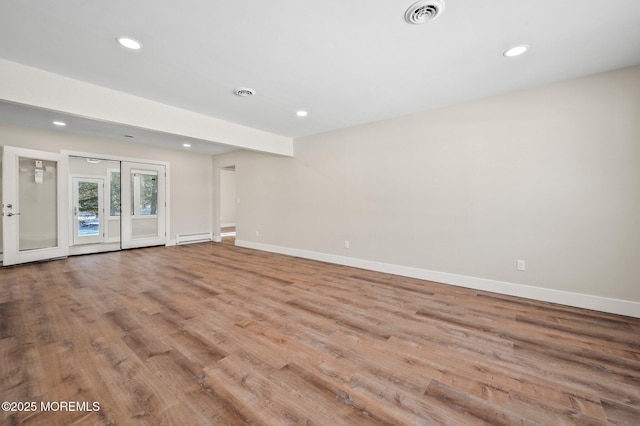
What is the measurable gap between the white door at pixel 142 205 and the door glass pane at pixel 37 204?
1.20 metres

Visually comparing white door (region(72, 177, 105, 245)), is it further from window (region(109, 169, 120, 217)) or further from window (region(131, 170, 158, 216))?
window (region(131, 170, 158, 216))

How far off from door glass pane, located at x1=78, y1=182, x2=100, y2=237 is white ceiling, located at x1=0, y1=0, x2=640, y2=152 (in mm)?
5996

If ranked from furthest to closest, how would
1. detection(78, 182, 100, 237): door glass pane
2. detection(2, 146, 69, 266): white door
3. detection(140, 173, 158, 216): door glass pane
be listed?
detection(78, 182, 100, 237): door glass pane
detection(140, 173, 158, 216): door glass pane
detection(2, 146, 69, 266): white door

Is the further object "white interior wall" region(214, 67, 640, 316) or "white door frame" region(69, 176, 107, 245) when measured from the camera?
"white door frame" region(69, 176, 107, 245)

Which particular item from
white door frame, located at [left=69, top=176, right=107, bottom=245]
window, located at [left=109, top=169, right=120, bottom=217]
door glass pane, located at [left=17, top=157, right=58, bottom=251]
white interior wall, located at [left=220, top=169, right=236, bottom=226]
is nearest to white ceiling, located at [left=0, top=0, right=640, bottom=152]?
door glass pane, located at [left=17, top=157, right=58, bottom=251]

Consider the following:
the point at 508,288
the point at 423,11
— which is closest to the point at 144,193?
the point at 423,11

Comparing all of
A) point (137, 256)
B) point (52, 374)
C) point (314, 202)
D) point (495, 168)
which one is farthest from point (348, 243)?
point (137, 256)

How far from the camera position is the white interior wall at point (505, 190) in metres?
2.72

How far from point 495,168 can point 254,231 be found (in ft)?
17.4

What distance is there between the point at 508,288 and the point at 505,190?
50.0 inches

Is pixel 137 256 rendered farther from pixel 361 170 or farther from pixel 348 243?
pixel 361 170

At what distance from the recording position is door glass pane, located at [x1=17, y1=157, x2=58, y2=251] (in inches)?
191

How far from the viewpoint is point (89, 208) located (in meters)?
7.46

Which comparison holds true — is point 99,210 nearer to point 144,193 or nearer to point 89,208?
point 89,208
